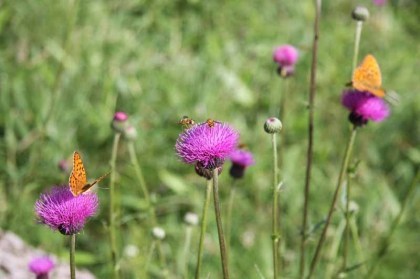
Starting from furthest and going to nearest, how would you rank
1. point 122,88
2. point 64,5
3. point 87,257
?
point 64,5 → point 122,88 → point 87,257

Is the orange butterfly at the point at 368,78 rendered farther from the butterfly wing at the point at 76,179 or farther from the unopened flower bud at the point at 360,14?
the butterfly wing at the point at 76,179

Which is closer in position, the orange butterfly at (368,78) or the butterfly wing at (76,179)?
the butterfly wing at (76,179)

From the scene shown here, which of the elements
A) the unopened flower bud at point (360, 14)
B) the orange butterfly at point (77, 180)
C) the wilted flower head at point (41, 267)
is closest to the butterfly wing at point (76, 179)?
the orange butterfly at point (77, 180)

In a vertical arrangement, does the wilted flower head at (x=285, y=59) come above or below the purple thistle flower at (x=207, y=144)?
above

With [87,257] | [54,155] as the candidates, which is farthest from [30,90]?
[87,257]

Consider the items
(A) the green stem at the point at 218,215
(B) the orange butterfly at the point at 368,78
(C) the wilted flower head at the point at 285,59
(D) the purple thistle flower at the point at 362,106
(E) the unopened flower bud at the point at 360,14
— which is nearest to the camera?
(A) the green stem at the point at 218,215

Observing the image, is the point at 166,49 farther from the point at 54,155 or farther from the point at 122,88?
the point at 54,155
